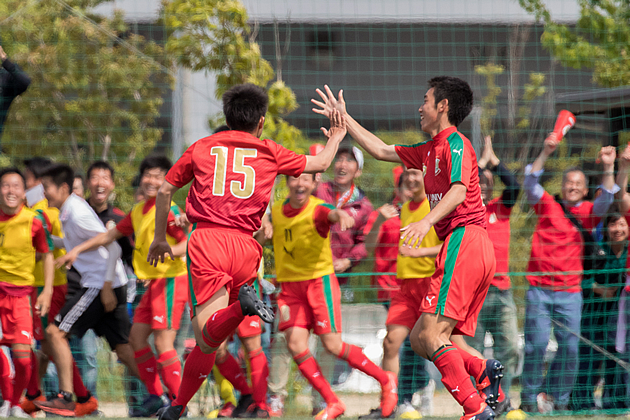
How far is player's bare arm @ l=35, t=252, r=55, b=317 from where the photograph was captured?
17.1 feet

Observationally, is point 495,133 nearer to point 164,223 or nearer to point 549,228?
point 549,228

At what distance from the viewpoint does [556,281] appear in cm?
572

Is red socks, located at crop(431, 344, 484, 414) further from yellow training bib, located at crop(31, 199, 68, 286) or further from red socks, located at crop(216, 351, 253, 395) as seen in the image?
yellow training bib, located at crop(31, 199, 68, 286)

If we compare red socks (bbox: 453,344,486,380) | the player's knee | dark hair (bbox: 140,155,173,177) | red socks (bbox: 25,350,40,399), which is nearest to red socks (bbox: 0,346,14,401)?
red socks (bbox: 25,350,40,399)

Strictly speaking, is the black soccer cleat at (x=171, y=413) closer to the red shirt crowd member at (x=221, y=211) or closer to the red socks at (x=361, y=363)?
the red shirt crowd member at (x=221, y=211)

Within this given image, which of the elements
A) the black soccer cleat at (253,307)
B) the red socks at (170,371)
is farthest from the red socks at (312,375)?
the black soccer cleat at (253,307)

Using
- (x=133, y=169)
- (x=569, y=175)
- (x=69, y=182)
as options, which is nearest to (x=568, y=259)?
(x=569, y=175)

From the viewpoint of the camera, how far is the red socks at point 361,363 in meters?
5.16

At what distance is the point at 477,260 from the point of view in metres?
3.78

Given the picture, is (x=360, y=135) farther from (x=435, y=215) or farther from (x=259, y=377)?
(x=259, y=377)

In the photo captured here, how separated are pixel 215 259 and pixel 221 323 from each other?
36cm

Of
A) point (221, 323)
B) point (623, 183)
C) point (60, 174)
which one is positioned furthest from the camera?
point (60, 174)

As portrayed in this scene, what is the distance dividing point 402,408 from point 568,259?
1.82 meters

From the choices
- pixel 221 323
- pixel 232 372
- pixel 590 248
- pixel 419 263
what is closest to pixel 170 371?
pixel 232 372
